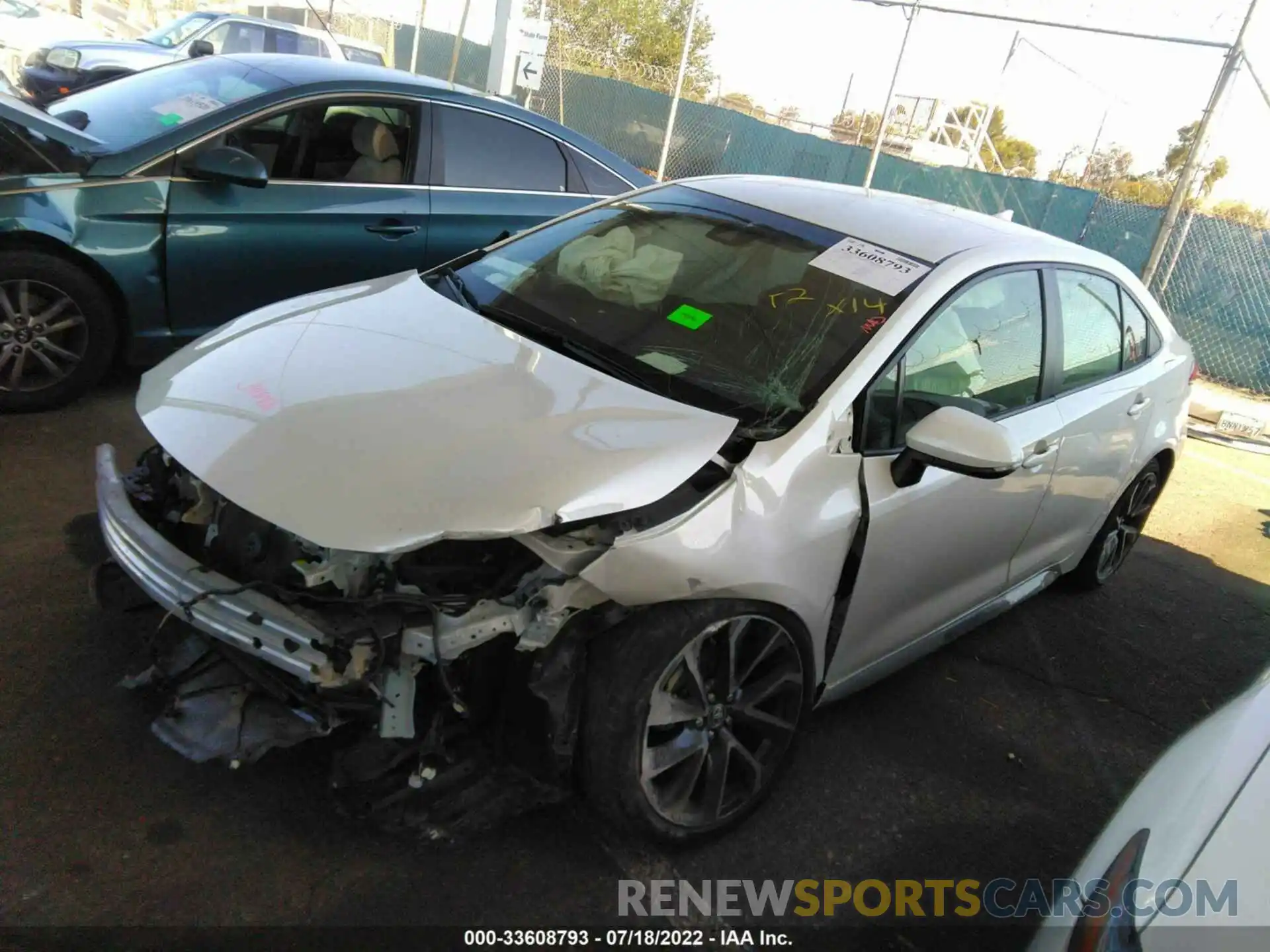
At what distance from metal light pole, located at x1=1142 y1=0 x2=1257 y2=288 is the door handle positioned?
6918mm

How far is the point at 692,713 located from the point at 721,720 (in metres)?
0.12

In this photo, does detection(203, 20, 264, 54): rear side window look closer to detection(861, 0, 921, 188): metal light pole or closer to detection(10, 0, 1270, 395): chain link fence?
detection(10, 0, 1270, 395): chain link fence

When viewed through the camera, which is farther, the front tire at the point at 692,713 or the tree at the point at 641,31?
the tree at the point at 641,31

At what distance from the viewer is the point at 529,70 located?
11.2 metres

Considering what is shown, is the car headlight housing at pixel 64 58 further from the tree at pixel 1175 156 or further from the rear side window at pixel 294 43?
the tree at pixel 1175 156

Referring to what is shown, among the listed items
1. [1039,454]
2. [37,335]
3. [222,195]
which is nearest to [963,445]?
[1039,454]

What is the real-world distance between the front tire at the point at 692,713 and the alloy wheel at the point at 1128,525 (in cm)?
248

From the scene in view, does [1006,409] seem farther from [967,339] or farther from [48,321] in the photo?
[48,321]

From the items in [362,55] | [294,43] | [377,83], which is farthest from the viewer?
[362,55]

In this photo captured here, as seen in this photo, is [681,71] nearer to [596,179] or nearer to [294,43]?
[294,43]

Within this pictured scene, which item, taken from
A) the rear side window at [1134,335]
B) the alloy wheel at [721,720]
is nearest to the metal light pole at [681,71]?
the rear side window at [1134,335]

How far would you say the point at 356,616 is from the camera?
2.06 metres

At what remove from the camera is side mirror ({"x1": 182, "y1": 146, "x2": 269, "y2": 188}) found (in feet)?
13.4

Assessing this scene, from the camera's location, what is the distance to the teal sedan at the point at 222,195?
403 centimetres
